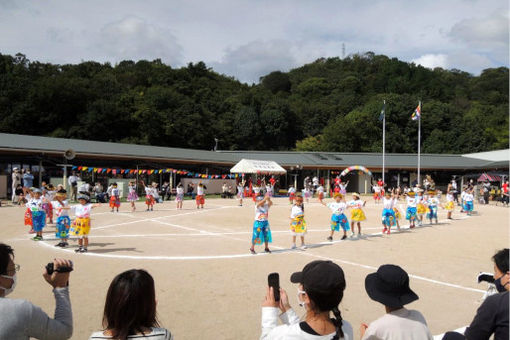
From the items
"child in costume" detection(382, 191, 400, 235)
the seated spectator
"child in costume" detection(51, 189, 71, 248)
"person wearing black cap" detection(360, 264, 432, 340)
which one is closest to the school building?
"child in costume" detection(51, 189, 71, 248)

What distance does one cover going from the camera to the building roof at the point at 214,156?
1107 inches

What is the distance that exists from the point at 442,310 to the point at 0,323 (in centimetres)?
646

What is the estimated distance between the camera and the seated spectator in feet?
Answer: 8.38

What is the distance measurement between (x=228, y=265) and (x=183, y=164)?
91.6 feet

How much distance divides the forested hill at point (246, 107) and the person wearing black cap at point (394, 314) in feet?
170

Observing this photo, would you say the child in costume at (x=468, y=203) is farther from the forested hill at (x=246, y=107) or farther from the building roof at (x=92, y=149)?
the forested hill at (x=246, y=107)

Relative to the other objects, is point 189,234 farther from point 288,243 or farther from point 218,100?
point 218,100

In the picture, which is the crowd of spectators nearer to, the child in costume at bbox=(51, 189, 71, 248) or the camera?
the camera

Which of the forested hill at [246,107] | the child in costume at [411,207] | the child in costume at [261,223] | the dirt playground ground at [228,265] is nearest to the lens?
the dirt playground ground at [228,265]

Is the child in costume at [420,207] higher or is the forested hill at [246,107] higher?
the forested hill at [246,107]

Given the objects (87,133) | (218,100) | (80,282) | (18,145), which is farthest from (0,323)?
(218,100)

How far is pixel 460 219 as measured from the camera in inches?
840

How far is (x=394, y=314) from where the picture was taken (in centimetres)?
308

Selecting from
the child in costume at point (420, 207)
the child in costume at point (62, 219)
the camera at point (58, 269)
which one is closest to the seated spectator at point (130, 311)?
the camera at point (58, 269)
